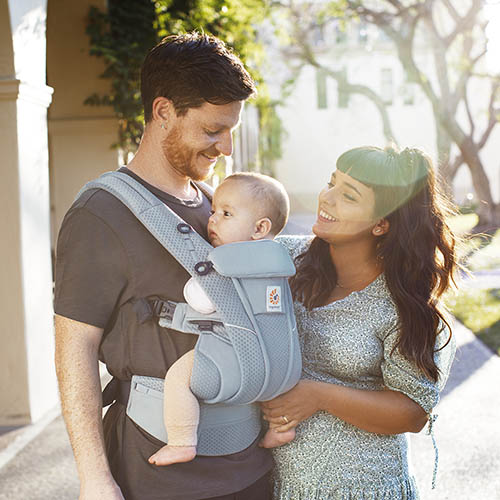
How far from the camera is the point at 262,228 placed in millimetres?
2152

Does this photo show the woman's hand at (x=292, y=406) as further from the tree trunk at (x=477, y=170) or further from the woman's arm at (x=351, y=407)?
the tree trunk at (x=477, y=170)

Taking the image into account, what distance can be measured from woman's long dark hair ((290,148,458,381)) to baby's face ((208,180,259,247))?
1.17 feet

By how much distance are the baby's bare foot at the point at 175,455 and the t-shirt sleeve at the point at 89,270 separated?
38 centimetres

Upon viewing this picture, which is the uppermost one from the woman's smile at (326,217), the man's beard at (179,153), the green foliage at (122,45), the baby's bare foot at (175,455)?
the green foliage at (122,45)

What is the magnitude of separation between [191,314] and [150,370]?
0.65ft

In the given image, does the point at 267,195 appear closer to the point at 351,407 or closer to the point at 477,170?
the point at 351,407

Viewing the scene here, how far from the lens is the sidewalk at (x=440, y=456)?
174 inches

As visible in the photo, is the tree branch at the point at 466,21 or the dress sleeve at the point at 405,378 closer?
the dress sleeve at the point at 405,378

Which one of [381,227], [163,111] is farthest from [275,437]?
[163,111]

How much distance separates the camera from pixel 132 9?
7.81m

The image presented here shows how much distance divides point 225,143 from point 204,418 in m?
0.83

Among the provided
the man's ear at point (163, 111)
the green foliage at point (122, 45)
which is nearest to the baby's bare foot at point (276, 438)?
the man's ear at point (163, 111)

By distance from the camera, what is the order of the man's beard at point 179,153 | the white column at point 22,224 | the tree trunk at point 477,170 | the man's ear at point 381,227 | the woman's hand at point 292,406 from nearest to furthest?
the woman's hand at point 292,406 < the man's beard at point 179,153 < the man's ear at point 381,227 < the white column at point 22,224 < the tree trunk at point 477,170

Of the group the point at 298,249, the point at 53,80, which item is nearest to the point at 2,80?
the point at 53,80
